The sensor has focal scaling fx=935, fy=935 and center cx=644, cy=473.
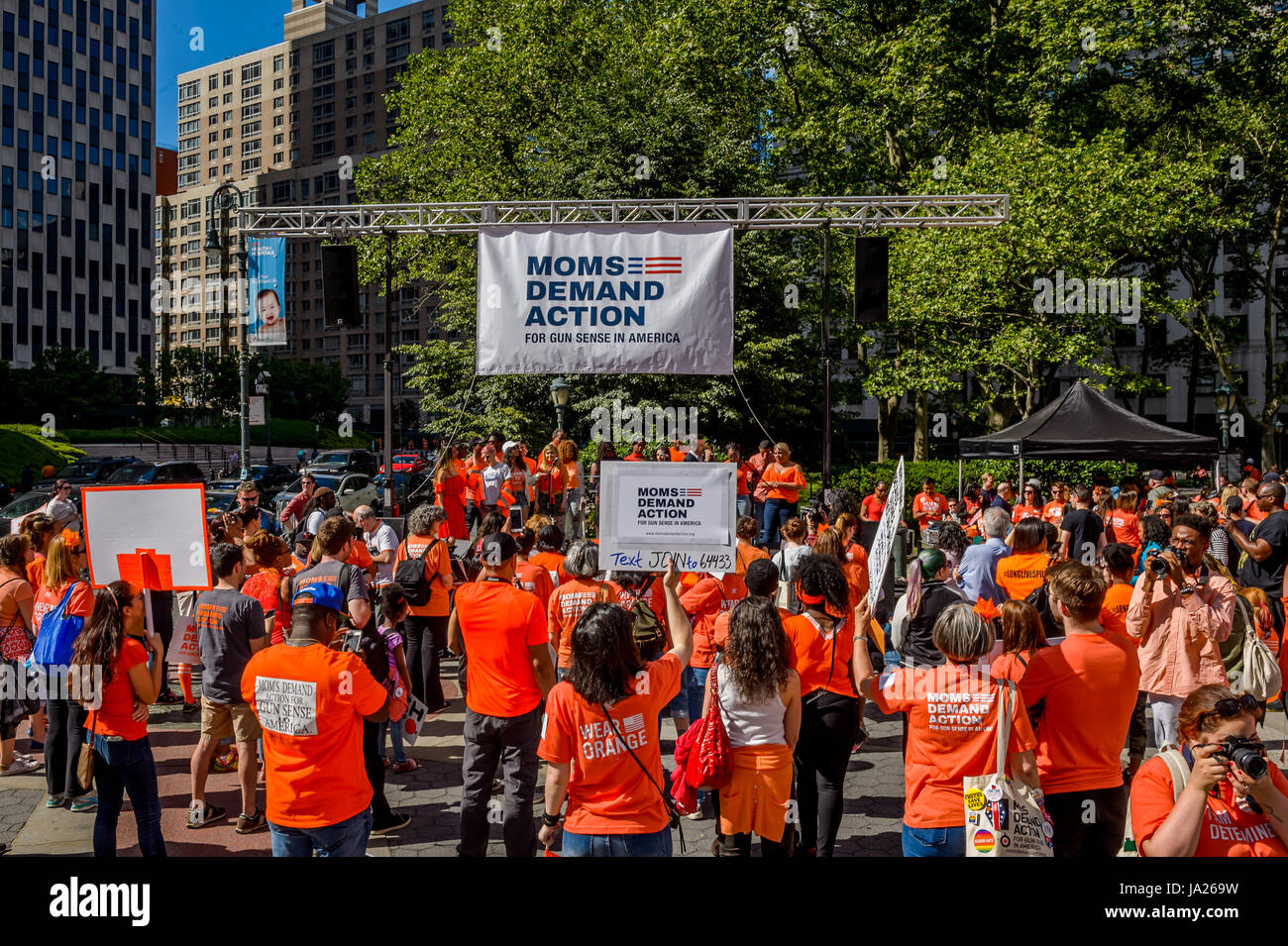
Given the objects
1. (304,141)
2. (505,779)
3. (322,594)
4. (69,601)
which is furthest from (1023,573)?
(304,141)

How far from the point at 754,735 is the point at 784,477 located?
401 inches

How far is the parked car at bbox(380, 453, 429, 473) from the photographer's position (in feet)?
100

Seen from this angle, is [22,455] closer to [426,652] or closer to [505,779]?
[426,652]

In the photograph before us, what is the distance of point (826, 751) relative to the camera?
197 inches

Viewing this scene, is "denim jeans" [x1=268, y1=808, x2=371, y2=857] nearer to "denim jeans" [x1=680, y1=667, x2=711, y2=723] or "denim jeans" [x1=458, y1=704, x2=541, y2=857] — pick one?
"denim jeans" [x1=458, y1=704, x2=541, y2=857]

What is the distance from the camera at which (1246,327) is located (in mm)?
54844

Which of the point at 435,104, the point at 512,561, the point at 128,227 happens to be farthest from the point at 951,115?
the point at 128,227

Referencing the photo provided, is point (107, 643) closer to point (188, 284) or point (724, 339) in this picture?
point (724, 339)

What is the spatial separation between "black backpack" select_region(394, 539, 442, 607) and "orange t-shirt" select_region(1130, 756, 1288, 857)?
17.8 feet

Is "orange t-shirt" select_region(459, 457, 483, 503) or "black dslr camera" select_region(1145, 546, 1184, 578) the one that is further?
"orange t-shirt" select_region(459, 457, 483, 503)

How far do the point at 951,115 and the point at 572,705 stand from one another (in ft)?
93.8

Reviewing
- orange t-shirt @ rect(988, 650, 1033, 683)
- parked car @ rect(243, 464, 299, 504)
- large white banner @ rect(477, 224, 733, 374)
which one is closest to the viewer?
orange t-shirt @ rect(988, 650, 1033, 683)

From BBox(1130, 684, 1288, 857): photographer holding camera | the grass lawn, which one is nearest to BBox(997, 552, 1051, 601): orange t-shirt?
BBox(1130, 684, 1288, 857): photographer holding camera

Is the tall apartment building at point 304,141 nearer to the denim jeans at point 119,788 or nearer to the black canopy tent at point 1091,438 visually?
the black canopy tent at point 1091,438
